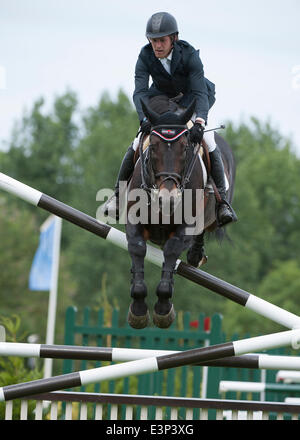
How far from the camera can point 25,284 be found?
3192cm

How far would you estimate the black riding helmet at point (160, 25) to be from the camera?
4.94 m

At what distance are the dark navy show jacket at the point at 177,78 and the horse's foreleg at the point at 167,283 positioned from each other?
2.95 ft

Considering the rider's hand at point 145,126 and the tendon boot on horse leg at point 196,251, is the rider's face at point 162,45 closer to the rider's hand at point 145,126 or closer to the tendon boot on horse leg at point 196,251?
the rider's hand at point 145,126

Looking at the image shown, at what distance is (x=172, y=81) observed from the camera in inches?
208

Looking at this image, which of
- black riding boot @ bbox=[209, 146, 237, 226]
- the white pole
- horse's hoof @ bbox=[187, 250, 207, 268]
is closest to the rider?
black riding boot @ bbox=[209, 146, 237, 226]

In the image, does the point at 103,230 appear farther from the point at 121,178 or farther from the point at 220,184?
the point at 220,184

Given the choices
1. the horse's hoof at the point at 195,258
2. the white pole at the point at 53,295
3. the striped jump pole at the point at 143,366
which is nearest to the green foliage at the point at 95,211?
the white pole at the point at 53,295

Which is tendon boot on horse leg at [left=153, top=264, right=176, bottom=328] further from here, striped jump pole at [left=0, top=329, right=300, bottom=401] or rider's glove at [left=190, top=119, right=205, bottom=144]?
rider's glove at [left=190, top=119, right=205, bottom=144]

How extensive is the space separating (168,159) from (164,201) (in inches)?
11.2

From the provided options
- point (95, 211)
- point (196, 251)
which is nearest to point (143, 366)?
point (196, 251)

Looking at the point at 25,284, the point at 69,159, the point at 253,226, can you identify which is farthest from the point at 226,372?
the point at 69,159

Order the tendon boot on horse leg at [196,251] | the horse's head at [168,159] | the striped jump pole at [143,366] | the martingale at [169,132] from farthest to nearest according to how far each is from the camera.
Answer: the tendon boot on horse leg at [196,251]
the martingale at [169,132]
the horse's head at [168,159]
the striped jump pole at [143,366]

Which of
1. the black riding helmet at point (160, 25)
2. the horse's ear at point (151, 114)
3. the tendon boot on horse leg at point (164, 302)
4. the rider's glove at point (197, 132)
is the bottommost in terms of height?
the tendon boot on horse leg at point (164, 302)

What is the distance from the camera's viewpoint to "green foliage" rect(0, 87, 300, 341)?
1252 inches
